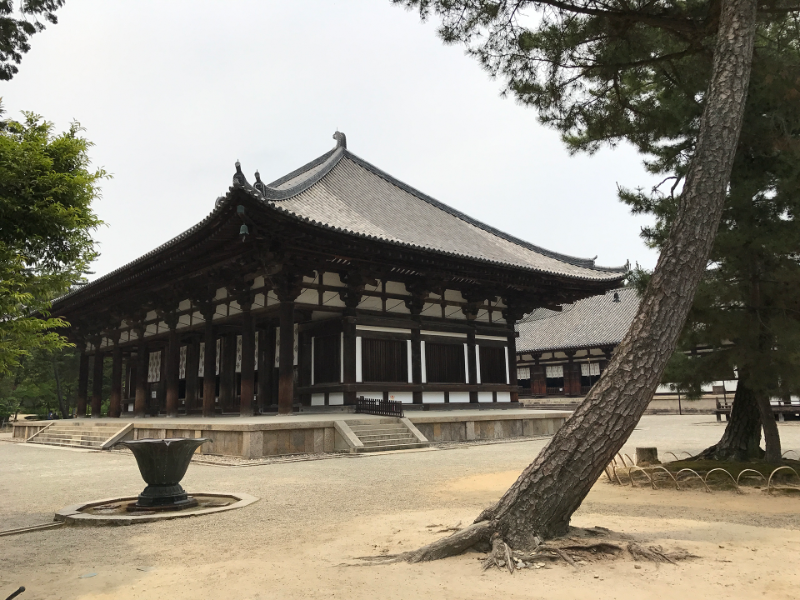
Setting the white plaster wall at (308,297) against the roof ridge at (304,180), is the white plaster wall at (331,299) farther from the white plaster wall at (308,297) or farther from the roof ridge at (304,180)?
the roof ridge at (304,180)

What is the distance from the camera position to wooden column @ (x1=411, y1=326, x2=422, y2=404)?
57.5ft

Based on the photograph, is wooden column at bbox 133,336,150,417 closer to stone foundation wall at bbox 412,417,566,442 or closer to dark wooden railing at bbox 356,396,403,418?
dark wooden railing at bbox 356,396,403,418

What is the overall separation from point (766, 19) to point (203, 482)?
33.7ft

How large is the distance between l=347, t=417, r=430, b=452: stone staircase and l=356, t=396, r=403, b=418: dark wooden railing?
25 cm

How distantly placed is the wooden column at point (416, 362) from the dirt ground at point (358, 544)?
7.48 meters

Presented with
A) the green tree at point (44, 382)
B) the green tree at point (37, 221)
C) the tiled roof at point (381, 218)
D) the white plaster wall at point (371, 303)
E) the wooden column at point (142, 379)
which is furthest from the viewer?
the green tree at point (44, 382)

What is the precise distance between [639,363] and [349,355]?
38.6 feet

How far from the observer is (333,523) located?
6262 mm

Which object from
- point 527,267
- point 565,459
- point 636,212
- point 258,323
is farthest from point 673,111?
point 258,323

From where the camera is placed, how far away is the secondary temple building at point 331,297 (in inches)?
595

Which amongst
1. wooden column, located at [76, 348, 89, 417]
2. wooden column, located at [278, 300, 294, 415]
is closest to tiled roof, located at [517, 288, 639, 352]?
wooden column, located at [278, 300, 294, 415]

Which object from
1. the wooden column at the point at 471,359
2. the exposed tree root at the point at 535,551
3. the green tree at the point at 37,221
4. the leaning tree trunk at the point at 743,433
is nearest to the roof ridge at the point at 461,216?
the wooden column at the point at 471,359

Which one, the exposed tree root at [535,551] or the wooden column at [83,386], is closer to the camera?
the exposed tree root at [535,551]

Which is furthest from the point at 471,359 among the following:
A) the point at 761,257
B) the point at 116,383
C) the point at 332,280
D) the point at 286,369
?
the point at 116,383
